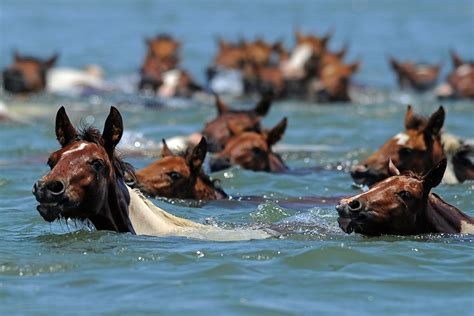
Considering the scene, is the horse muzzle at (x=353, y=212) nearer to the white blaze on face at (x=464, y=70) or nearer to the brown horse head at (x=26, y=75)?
the white blaze on face at (x=464, y=70)

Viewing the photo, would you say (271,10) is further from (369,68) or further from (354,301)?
(354,301)

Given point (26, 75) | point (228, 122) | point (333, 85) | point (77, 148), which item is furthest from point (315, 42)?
point (77, 148)

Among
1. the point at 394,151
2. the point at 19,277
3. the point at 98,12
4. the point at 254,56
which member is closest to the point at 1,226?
the point at 19,277

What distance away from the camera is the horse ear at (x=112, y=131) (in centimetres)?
741

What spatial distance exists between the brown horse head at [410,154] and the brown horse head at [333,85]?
10.2 metres

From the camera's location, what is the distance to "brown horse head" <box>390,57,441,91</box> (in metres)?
23.6

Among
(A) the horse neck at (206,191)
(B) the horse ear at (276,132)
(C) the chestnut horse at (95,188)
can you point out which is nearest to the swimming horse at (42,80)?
(B) the horse ear at (276,132)

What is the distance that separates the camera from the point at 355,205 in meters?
7.63

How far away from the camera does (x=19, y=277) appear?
7.29m

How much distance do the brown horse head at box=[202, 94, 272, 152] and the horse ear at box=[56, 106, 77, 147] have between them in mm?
4538

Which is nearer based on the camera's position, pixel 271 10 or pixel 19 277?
pixel 19 277

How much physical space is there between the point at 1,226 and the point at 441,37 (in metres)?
27.7

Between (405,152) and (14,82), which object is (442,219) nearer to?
(405,152)

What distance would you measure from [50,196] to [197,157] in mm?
2728
